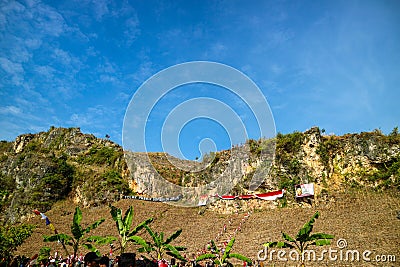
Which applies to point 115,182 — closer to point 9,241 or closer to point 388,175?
point 9,241

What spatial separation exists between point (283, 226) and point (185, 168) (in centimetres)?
2069

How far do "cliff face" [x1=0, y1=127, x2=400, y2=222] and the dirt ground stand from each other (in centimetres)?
272

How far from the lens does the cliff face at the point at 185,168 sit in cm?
2886

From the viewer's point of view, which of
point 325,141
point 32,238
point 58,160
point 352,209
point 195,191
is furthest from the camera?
point 58,160

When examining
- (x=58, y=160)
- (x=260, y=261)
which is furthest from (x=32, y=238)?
(x=260, y=261)

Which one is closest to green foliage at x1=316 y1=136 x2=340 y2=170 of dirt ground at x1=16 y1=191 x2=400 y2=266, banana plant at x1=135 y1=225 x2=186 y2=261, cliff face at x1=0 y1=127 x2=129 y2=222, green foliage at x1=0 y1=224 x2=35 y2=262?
dirt ground at x1=16 y1=191 x2=400 y2=266

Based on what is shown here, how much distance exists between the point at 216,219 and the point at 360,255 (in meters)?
15.4

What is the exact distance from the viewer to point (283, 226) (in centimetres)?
2383

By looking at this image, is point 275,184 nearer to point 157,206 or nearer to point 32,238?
point 157,206

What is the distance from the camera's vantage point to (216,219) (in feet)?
98.2

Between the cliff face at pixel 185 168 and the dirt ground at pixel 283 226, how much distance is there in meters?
2.72

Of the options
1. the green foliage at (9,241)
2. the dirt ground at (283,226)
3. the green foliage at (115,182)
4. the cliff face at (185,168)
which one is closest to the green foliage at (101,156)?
the cliff face at (185,168)

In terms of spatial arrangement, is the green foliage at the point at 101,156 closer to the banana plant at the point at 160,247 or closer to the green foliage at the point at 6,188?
the green foliage at the point at 6,188

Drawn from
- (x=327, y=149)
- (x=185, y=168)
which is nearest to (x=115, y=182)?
(x=185, y=168)
